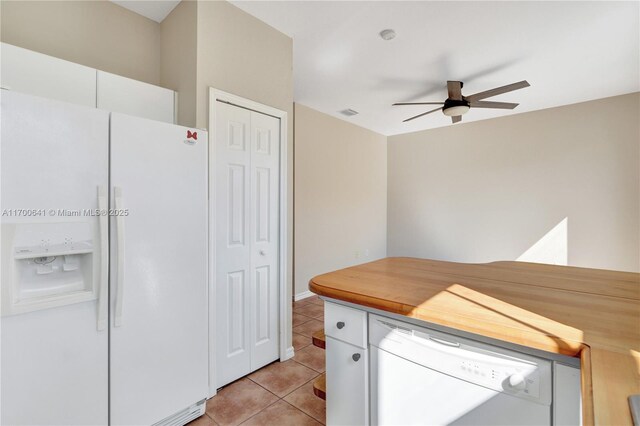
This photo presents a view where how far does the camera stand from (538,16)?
7.79 ft

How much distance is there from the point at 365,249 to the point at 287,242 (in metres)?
3.38

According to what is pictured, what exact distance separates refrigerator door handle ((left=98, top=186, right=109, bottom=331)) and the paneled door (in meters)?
0.72

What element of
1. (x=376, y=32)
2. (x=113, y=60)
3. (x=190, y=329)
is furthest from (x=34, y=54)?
(x=376, y=32)

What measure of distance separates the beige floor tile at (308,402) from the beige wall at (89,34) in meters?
2.64

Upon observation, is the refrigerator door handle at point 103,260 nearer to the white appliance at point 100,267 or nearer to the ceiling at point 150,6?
the white appliance at point 100,267

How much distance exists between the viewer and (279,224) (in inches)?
98.7

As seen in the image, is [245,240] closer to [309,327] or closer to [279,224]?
[279,224]

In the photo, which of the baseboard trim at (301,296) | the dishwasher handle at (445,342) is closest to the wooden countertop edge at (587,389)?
the dishwasher handle at (445,342)

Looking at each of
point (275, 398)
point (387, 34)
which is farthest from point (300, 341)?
point (387, 34)

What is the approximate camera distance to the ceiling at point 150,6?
2154 mm

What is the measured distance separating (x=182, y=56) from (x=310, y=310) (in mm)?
3060

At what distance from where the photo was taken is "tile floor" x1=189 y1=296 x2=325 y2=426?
5.89 ft

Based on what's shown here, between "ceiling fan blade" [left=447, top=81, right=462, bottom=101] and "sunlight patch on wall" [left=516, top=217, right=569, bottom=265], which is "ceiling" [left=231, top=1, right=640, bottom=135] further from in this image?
"sunlight patch on wall" [left=516, top=217, right=569, bottom=265]

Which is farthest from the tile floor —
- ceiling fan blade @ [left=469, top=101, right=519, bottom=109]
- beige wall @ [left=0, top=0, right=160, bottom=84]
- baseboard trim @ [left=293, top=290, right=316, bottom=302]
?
ceiling fan blade @ [left=469, top=101, right=519, bottom=109]
